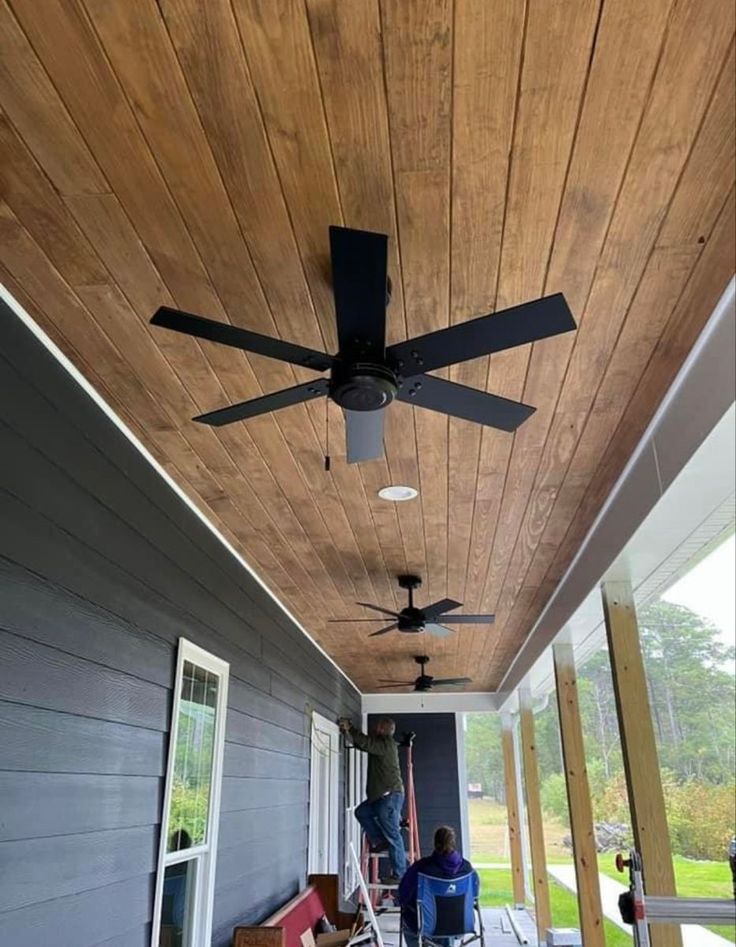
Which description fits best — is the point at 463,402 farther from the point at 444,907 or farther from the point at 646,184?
the point at 444,907

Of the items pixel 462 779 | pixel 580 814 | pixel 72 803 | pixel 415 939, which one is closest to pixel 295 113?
pixel 72 803

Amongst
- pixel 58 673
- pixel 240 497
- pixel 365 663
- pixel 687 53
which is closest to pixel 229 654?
pixel 240 497

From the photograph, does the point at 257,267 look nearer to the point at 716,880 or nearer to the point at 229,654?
the point at 229,654

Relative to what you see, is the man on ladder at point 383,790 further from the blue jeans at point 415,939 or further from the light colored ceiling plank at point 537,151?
the light colored ceiling plank at point 537,151

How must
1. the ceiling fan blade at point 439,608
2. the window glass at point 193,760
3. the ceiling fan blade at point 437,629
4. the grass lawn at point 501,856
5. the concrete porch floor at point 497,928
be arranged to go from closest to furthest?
the window glass at point 193,760 < the ceiling fan blade at point 439,608 < the ceiling fan blade at point 437,629 < the concrete porch floor at point 497,928 < the grass lawn at point 501,856

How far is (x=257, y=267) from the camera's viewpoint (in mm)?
2068

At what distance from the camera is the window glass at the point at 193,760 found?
332 centimetres

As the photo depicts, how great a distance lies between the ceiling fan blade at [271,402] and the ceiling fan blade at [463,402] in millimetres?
237

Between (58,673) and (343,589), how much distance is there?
3.16 m

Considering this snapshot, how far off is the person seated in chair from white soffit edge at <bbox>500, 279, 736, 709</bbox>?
218 cm

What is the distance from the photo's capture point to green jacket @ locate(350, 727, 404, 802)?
7.80 m

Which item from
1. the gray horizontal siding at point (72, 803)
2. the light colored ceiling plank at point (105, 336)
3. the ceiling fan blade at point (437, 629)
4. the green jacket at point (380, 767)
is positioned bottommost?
the gray horizontal siding at point (72, 803)

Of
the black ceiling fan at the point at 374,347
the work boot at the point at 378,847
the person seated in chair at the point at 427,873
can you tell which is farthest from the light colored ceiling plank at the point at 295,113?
the work boot at the point at 378,847

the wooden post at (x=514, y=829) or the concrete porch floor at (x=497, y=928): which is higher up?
the wooden post at (x=514, y=829)
